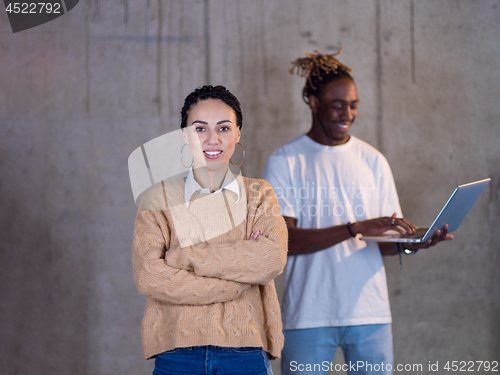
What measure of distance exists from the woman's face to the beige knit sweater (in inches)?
4.9

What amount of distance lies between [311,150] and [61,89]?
158 centimetres

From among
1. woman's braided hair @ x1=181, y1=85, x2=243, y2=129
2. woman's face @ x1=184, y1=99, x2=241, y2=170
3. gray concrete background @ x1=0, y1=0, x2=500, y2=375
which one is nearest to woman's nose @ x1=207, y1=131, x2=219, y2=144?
woman's face @ x1=184, y1=99, x2=241, y2=170

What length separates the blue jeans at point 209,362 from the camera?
1323mm

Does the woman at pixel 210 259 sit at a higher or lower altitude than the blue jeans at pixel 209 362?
higher

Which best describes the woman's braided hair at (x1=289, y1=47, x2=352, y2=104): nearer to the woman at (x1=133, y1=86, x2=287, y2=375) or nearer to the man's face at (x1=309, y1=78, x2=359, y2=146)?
the man's face at (x1=309, y1=78, x2=359, y2=146)

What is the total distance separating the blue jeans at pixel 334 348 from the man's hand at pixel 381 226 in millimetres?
427

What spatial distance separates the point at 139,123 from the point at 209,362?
5.90 ft

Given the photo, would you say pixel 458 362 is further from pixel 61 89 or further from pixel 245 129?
pixel 61 89

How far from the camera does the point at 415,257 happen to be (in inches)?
124

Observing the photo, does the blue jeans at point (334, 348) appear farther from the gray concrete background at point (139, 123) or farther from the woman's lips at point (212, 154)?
the gray concrete background at point (139, 123)

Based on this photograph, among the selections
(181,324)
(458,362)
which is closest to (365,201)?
(181,324)

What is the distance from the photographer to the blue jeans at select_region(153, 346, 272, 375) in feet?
4.34

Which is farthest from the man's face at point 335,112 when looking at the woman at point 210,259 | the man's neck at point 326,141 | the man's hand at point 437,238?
the woman at point 210,259

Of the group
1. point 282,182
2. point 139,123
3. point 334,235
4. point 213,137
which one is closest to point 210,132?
point 213,137
